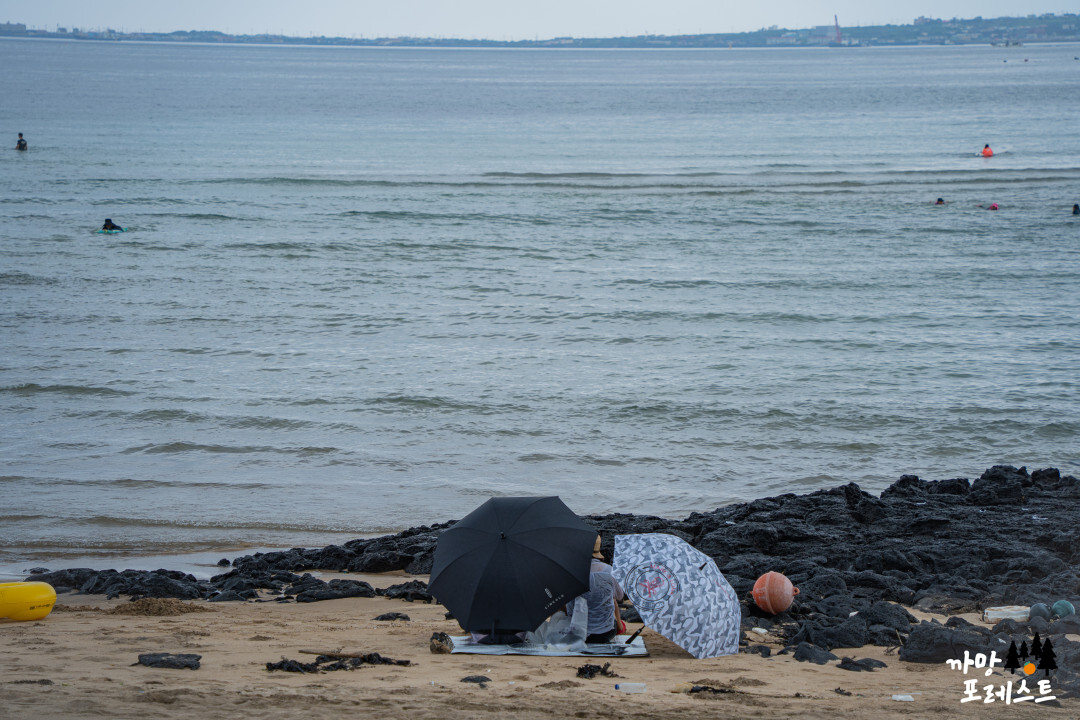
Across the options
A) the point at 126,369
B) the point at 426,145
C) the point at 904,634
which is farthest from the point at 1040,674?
the point at 426,145

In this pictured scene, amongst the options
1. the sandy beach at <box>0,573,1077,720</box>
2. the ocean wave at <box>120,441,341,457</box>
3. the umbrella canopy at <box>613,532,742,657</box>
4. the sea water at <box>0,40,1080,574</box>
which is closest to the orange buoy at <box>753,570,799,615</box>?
the sandy beach at <box>0,573,1077,720</box>

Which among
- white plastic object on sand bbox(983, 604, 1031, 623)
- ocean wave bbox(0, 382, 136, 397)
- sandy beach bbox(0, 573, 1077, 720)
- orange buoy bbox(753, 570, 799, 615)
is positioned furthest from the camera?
ocean wave bbox(0, 382, 136, 397)

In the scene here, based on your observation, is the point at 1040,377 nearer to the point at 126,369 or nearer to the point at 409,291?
the point at 409,291

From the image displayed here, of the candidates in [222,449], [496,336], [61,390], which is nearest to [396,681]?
[222,449]

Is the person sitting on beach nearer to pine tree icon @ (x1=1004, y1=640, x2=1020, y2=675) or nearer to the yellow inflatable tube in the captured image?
pine tree icon @ (x1=1004, y1=640, x2=1020, y2=675)

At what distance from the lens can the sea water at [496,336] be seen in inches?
557

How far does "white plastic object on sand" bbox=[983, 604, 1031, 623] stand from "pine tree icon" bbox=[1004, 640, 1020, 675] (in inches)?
41.4

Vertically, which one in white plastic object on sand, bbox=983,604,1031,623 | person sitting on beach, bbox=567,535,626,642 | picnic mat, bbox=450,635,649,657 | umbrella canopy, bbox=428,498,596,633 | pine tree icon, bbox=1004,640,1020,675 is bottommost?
white plastic object on sand, bbox=983,604,1031,623

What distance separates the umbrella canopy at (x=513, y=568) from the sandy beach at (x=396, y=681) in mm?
346

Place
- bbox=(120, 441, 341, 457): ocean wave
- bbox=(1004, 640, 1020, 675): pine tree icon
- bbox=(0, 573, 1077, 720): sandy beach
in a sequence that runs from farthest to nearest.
Answer: bbox=(120, 441, 341, 457): ocean wave < bbox=(1004, 640, 1020, 675): pine tree icon < bbox=(0, 573, 1077, 720): sandy beach

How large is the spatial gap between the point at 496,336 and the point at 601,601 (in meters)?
14.8

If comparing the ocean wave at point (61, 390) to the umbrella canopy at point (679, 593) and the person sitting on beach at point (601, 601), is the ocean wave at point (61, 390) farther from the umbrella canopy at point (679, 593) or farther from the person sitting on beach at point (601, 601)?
the umbrella canopy at point (679, 593)

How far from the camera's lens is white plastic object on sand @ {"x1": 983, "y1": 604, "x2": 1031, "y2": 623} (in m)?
7.99

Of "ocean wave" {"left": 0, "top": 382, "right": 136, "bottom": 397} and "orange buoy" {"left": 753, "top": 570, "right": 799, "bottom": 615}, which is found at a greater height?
"ocean wave" {"left": 0, "top": 382, "right": 136, "bottom": 397}
